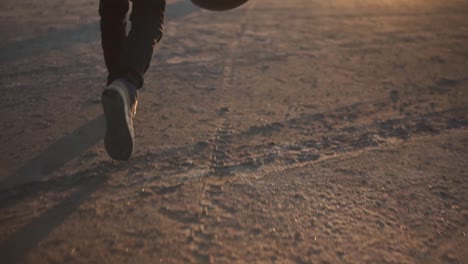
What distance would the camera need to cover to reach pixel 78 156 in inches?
71.2

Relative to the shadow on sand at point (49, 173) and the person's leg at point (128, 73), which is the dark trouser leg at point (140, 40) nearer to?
the person's leg at point (128, 73)

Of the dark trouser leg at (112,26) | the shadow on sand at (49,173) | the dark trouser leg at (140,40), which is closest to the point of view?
the shadow on sand at (49,173)

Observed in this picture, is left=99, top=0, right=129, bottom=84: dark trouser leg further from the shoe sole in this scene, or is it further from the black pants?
the shoe sole

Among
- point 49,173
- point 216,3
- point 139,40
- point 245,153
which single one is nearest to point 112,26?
point 139,40

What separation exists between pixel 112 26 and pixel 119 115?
545mm

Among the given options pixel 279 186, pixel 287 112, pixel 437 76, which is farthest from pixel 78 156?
pixel 437 76

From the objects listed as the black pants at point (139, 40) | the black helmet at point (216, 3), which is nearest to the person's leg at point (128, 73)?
the black pants at point (139, 40)

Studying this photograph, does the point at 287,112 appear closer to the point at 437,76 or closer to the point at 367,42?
the point at 437,76

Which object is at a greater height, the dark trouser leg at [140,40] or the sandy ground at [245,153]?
the dark trouser leg at [140,40]

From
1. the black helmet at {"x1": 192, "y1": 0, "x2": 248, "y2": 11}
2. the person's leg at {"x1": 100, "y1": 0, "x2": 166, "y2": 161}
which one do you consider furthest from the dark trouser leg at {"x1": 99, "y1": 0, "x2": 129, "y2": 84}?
the black helmet at {"x1": 192, "y1": 0, "x2": 248, "y2": 11}

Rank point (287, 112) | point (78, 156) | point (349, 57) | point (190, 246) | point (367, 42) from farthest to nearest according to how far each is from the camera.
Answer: point (367, 42) < point (349, 57) < point (287, 112) < point (78, 156) < point (190, 246)

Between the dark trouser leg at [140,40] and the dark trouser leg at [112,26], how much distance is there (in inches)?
3.7

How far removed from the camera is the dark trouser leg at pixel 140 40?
4.97 ft

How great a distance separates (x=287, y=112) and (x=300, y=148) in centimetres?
38
